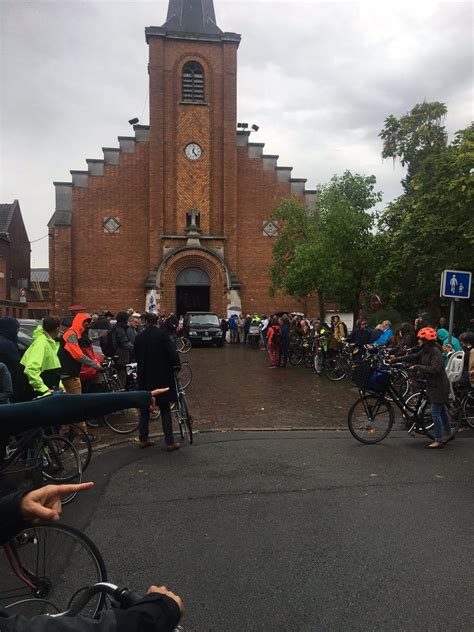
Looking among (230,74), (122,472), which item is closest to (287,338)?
(122,472)

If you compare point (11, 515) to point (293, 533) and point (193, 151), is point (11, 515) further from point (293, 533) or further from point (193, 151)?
point (193, 151)

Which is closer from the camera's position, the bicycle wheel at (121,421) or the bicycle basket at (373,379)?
Result: the bicycle basket at (373,379)

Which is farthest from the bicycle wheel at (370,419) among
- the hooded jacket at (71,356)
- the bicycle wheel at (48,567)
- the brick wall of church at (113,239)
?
the brick wall of church at (113,239)

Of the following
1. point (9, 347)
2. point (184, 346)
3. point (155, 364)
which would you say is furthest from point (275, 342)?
point (9, 347)

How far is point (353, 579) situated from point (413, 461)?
3.05 metres

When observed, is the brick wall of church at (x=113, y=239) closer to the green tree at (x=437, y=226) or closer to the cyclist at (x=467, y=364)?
the green tree at (x=437, y=226)

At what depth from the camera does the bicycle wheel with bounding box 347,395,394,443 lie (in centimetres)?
697

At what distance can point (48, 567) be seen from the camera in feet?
8.51

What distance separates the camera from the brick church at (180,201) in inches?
1164

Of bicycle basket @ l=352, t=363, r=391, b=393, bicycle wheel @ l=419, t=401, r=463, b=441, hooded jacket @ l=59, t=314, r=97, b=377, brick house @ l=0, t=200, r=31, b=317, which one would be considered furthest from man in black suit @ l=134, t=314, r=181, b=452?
brick house @ l=0, t=200, r=31, b=317

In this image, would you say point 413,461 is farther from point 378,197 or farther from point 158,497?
point 378,197

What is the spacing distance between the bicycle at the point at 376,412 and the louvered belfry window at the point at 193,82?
2745 centimetres

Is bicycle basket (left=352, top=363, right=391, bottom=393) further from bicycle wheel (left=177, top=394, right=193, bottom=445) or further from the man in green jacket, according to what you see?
the man in green jacket

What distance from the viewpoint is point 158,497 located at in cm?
491
